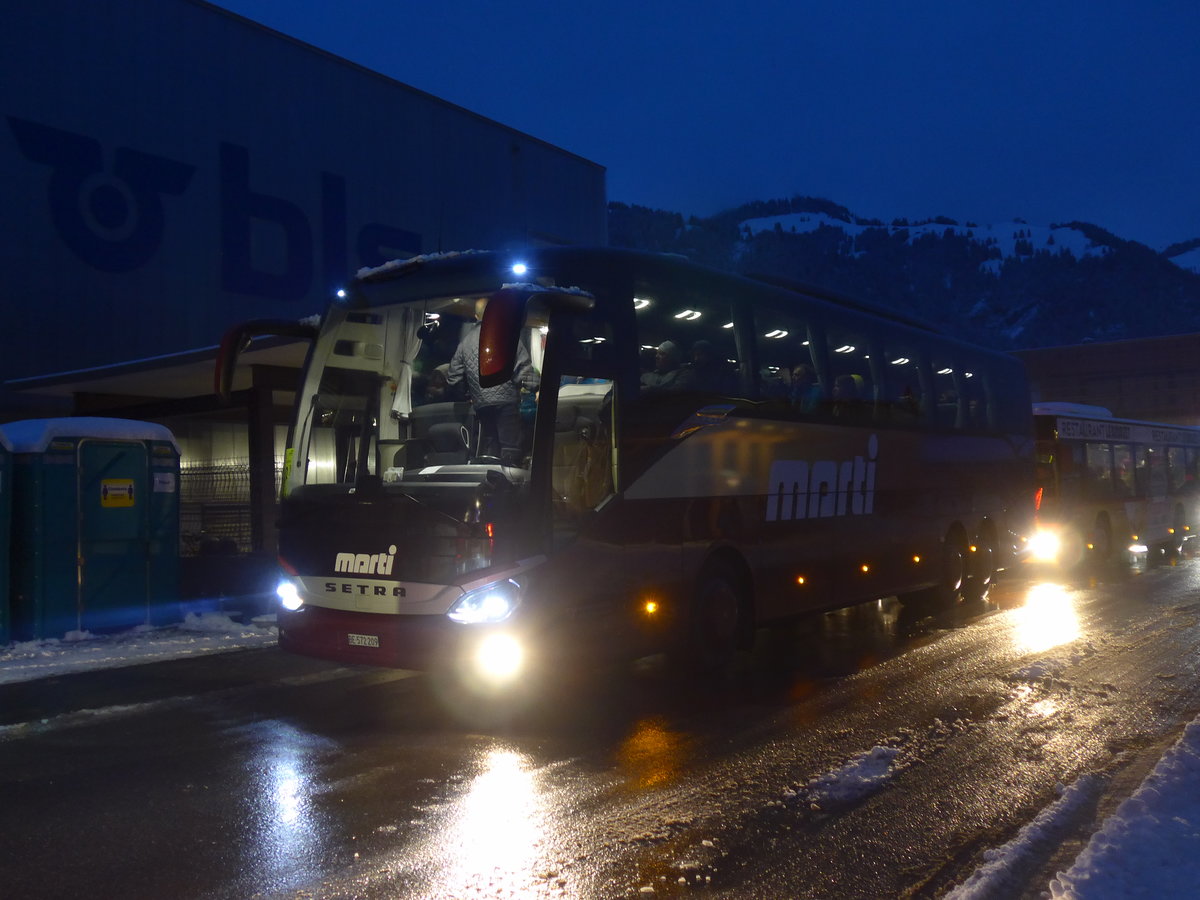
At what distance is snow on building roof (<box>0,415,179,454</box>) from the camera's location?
11.0 m

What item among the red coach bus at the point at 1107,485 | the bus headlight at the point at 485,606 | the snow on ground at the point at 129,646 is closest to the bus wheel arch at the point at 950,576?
the red coach bus at the point at 1107,485

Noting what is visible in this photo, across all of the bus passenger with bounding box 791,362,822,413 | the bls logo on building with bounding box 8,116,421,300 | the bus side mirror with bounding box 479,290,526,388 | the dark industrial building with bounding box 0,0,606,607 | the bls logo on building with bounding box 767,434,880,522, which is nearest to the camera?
the bus side mirror with bounding box 479,290,526,388

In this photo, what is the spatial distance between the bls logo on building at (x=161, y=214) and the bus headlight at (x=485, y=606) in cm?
1755

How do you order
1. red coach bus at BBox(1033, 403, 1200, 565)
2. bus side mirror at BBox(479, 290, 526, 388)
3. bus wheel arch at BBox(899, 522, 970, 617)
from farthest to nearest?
red coach bus at BBox(1033, 403, 1200, 565), bus wheel arch at BBox(899, 522, 970, 617), bus side mirror at BBox(479, 290, 526, 388)

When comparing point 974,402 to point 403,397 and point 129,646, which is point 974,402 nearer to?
point 403,397

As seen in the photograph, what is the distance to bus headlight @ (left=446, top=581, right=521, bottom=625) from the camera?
6.81m

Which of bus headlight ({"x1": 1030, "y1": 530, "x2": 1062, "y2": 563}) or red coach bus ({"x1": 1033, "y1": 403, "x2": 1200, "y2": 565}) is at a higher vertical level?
red coach bus ({"x1": 1033, "y1": 403, "x2": 1200, "y2": 565})

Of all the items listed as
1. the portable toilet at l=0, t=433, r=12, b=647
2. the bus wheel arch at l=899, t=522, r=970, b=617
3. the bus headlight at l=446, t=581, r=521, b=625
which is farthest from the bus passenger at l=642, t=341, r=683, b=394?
the portable toilet at l=0, t=433, r=12, b=647

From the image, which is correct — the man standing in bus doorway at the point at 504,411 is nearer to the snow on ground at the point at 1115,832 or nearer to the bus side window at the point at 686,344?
the bus side window at the point at 686,344

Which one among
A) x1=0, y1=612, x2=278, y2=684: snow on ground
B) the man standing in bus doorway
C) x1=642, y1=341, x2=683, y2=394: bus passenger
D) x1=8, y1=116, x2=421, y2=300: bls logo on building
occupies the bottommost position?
x1=0, y1=612, x2=278, y2=684: snow on ground

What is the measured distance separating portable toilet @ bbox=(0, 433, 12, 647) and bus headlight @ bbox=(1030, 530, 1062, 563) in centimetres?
1468

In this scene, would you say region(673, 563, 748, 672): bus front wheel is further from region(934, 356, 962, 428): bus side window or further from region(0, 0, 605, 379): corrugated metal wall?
region(0, 0, 605, 379): corrugated metal wall

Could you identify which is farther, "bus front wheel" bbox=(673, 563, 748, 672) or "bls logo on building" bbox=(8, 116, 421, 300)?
"bls logo on building" bbox=(8, 116, 421, 300)

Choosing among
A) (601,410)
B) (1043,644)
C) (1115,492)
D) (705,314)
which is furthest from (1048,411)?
(601,410)
